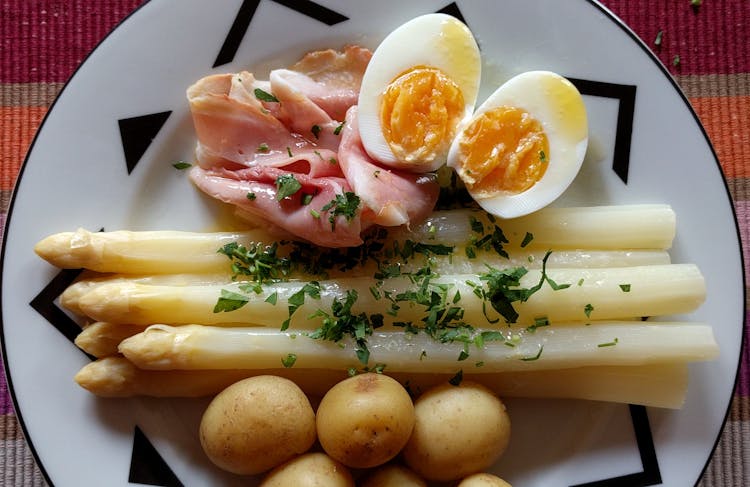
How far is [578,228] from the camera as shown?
221cm

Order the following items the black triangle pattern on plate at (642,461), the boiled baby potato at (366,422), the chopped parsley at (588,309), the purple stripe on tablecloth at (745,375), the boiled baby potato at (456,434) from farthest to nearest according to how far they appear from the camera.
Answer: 1. the purple stripe on tablecloth at (745,375)
2. the black triangle pattern on plate at (642,461)
3. the chopped parsley at (588,309)
4. the boiled baby potato at (456,434)
5. the boiled baby potato at (366,422)


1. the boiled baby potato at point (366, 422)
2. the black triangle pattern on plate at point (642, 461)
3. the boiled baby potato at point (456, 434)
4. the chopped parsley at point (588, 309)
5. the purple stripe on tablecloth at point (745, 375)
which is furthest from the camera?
the purple stripe on tablecloth at point (745, 375)

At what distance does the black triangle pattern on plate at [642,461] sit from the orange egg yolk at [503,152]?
0.88 metres

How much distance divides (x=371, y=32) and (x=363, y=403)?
4.13ft

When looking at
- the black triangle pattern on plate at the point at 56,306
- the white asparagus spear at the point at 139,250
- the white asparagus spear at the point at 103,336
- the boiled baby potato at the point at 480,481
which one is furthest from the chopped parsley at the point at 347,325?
the black triangle pattern on plate at the point at 56,306

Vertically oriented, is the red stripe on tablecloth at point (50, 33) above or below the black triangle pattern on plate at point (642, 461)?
above

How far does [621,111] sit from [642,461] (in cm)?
119

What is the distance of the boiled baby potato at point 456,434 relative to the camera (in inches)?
78.7

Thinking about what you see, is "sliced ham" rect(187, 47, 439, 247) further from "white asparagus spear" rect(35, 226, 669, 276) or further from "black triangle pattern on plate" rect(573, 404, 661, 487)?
"black triangle pattern on plate" rect(573, 404, 661, 487)

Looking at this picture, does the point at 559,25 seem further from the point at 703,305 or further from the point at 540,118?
the point at 703,305

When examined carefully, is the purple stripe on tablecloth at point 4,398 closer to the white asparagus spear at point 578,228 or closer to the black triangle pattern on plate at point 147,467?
the black triangle pattern on plate at point 147,467

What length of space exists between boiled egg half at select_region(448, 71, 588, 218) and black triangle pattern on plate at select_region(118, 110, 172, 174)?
101 cm

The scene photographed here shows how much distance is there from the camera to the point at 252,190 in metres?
2.18

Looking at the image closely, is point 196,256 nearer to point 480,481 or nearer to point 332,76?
point 332,76
